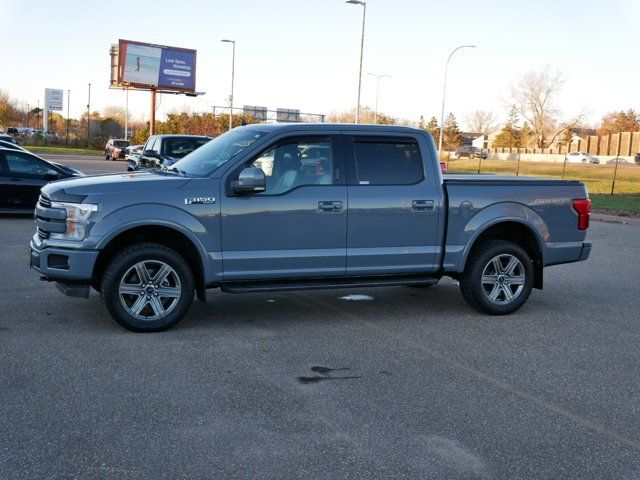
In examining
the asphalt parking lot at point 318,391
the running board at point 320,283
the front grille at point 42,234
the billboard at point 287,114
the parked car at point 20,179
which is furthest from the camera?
the billboard at point 287,114

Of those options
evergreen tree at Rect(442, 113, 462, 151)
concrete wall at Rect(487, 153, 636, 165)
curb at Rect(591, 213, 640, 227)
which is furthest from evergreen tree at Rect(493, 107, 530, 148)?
curb at Rect(591, 213, 640, 227)

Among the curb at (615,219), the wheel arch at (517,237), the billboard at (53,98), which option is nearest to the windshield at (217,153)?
the wheel arch at (517,237)

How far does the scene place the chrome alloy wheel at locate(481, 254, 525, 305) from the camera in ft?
25.6

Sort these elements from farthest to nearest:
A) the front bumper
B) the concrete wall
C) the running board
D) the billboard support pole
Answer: the concrete wall
the billboard support pole
the running board
the front bumper

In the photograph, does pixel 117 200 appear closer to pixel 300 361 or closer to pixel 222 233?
pixel 222 233

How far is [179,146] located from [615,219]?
1222cm

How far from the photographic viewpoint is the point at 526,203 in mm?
7828

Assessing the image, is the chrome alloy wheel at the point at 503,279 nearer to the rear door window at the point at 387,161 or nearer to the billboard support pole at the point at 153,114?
the rear door window at the point at 387,161

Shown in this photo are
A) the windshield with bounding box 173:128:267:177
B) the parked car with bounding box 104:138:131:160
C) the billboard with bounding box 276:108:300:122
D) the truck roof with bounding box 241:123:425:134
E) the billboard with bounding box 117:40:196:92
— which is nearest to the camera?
the windshield with bounding box 173:128:267:177

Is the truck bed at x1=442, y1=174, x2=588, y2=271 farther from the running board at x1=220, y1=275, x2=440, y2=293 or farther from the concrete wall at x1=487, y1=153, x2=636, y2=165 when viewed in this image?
the concrete wall at x1=487, y1=153, x2=636, y2=165

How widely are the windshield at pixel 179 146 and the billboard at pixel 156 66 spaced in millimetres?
44591

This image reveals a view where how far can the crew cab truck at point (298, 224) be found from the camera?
21.2 ft

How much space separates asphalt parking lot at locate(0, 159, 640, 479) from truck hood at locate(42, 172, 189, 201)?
1.28 m

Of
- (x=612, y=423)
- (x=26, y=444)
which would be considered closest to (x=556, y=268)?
(x=612, y=423)
